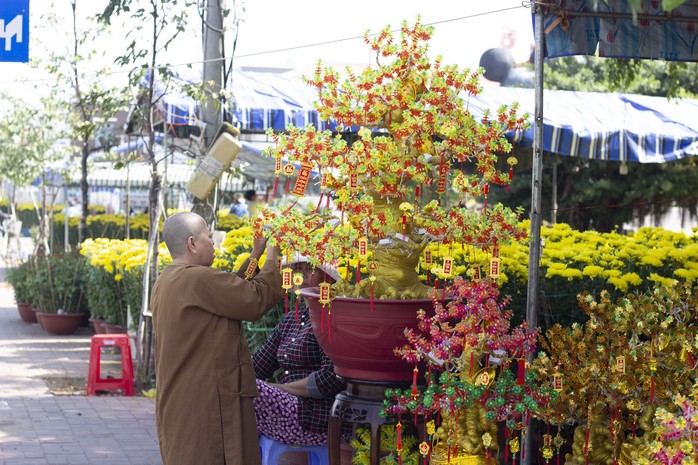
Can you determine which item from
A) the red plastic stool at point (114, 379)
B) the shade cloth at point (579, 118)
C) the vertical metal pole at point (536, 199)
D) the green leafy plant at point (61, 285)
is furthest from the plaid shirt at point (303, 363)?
the green leafy plant at point (61, 285)

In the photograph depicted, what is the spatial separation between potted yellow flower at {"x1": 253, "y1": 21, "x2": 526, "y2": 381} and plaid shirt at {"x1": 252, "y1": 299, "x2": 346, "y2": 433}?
1.48 feet

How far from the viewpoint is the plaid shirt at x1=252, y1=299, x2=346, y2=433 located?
5.19 meters

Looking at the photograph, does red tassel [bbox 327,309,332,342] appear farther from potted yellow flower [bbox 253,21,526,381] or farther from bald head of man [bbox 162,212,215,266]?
bald head of man [bbox 162,212,215,266]

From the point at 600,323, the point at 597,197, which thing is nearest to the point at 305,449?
the point at 600,323

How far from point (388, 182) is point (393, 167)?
0.32ft

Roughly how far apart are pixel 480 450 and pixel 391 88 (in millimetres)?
1673

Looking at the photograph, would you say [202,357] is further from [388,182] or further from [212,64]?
[212,64]

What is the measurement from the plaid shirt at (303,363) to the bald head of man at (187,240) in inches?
45.4

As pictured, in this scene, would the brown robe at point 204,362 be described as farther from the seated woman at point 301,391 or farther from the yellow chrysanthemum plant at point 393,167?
the seated woman at point 301,391

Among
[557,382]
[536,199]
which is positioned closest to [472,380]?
[557,382]

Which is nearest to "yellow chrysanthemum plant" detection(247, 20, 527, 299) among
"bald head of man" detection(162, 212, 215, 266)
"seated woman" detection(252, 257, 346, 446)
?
"bald head of man" detection(162, 212, 215, 266)

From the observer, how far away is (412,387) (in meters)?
4.52

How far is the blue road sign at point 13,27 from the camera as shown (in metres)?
7.40

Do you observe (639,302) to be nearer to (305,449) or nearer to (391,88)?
(391,88)
